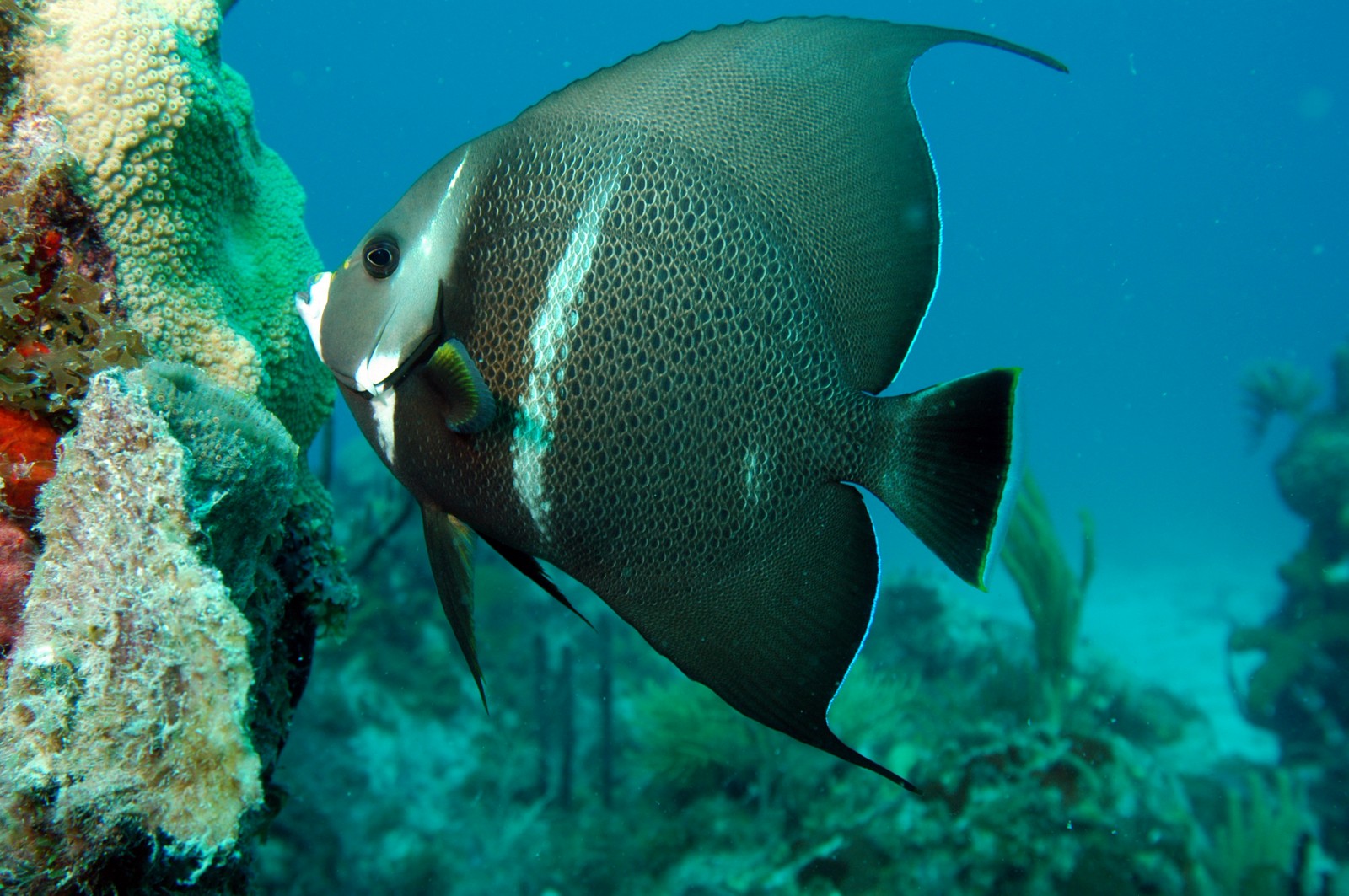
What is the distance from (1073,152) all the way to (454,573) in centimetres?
10001

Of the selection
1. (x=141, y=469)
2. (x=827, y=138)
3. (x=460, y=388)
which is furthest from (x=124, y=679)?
(x=827, y=138)

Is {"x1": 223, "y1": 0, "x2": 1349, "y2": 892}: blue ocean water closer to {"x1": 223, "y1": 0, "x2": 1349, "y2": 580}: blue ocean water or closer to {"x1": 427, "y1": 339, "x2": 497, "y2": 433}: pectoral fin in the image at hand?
{"x1": 223, "y1": 0, "x2": 1349, "y2": 580}: blue ocean water

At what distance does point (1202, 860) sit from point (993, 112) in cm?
9829

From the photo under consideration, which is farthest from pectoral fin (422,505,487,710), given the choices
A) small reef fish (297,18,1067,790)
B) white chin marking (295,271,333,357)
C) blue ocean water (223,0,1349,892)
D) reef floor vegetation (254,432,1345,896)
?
blue ocean water (223,0,1349,892)

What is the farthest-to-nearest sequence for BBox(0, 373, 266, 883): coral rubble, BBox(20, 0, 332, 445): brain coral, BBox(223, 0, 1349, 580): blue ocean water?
1. BBox(223, 0, 1349, 580): blue ocean water
2. BBox(20, 0, 332, 445): brain coral
3. BBox(0, 373, 266, 883): coral rubble

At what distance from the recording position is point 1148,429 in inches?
2239

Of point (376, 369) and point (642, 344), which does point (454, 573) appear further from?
point (642, 344)

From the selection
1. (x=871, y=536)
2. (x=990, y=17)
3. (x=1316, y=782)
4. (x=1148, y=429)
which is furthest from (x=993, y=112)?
(x=871, y=536)

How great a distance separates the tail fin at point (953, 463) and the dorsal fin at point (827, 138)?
0.42 ft

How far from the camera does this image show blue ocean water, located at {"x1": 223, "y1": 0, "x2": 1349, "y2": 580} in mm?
68125

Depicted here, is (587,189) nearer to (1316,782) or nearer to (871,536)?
(871,536)

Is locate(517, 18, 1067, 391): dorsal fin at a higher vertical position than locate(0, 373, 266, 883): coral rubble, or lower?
higher

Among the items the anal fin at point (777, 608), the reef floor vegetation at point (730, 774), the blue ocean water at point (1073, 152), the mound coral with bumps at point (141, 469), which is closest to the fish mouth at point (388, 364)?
the mound coral with bumps at point (141, 469)

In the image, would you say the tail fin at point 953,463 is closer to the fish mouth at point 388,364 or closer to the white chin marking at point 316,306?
the fish mouth at point 388,364
